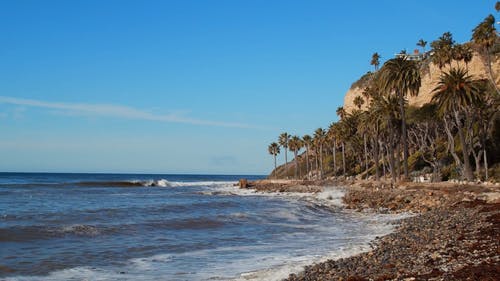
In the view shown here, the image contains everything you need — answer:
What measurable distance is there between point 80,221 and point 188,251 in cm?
1279

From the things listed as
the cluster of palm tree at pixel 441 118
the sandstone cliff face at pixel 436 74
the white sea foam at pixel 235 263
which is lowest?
the white sea foam at pixel 235 263

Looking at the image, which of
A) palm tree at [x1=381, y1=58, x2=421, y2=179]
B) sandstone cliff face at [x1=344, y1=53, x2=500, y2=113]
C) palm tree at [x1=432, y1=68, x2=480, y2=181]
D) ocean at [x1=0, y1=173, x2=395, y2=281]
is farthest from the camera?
sandstone cliff face at [x1=344, y1=53, x2=500, y2=113]

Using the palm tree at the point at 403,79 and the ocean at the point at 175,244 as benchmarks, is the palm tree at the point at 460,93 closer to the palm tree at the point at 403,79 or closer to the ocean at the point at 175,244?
the palm tree at the point at 403,79

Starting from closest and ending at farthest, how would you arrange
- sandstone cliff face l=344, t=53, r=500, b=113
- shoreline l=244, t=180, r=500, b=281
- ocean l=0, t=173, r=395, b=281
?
1. shoreline l=244, t=180, r=500, b=281
2. ocean l=0, t=173, r=395, b=281
3. sandstone cliff face l=344, t=53, r=500, b=113

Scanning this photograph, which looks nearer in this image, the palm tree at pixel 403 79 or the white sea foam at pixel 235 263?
the white sea foam at pixel 235 263

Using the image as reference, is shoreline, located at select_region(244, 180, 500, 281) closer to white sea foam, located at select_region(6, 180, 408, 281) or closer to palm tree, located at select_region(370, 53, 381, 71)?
white sea foam, located at select_region(6, 180, 408, 281)

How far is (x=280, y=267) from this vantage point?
50.5 feet

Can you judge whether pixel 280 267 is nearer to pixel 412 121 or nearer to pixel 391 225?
pixel 391 225

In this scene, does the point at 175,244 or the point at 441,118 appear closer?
the point at 175,244

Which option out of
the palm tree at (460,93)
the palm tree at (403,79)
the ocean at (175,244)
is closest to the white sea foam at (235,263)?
the ocean at (175,244)

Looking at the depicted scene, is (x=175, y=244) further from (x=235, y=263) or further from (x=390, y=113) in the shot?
(x=390, y=113)

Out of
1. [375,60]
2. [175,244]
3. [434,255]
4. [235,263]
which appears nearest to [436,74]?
[375,60]

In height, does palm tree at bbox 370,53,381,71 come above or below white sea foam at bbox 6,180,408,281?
above

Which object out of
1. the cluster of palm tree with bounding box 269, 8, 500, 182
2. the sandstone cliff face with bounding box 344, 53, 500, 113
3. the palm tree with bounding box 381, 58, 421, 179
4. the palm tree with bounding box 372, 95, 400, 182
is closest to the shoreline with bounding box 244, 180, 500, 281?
the cluster of palm tree with bounding box 269, 8, 500, 182
